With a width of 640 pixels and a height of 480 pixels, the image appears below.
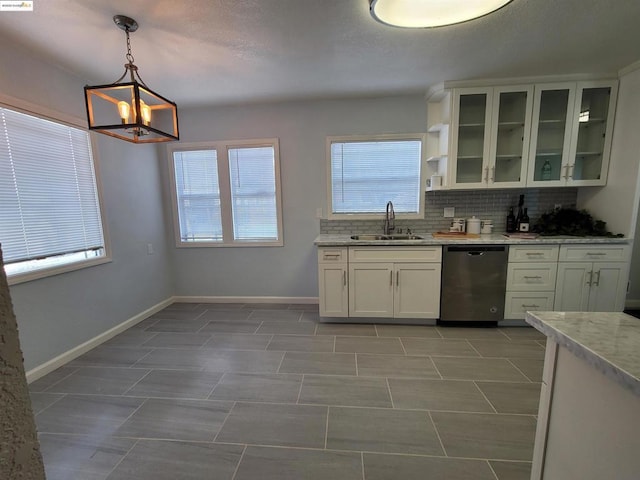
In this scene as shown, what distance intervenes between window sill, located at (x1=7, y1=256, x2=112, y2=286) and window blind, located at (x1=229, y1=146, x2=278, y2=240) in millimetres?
1459

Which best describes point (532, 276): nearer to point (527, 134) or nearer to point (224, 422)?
point (527, 134)

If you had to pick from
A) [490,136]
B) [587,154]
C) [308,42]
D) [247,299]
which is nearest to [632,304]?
[587,154]

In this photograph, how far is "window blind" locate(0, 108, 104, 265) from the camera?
80.5 inches

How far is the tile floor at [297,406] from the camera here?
1.45 metres

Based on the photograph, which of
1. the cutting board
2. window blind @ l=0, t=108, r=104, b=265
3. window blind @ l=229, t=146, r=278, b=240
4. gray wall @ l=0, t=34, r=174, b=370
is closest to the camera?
window blind @ l=0, t=108, r=104, b=265

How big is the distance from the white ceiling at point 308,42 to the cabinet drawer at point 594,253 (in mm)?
1690

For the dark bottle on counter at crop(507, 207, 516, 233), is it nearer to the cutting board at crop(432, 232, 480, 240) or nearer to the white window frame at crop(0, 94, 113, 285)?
the cutting board at crop(432, 232, 480, 240)

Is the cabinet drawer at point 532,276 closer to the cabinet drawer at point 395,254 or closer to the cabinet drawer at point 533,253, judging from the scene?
the cabinet drawer at point 533,253

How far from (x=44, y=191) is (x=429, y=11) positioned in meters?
3.10

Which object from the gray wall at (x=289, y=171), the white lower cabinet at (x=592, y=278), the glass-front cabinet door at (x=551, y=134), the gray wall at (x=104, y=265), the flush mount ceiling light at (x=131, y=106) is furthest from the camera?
the gray wall at (x=289, y=171)

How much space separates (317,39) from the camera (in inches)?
81.0

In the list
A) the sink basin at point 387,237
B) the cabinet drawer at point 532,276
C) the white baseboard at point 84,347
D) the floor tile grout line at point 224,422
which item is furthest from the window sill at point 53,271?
the cabinet drawer at point 532,276

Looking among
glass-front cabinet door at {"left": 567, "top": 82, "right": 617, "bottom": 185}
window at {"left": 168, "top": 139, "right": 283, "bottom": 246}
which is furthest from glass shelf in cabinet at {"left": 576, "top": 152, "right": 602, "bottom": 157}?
window at {"left": 168, "top": 139, "right": 283, "bottom": 246}

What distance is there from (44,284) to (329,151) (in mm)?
3006
